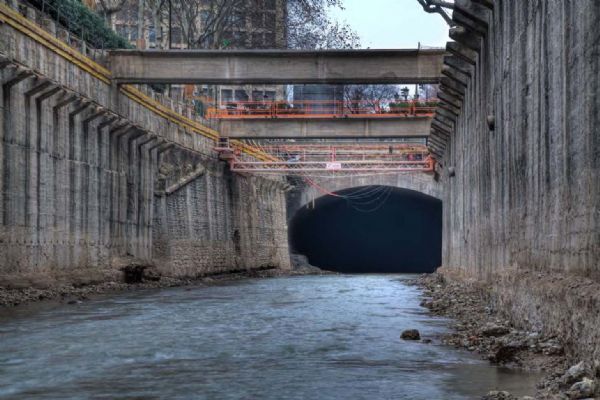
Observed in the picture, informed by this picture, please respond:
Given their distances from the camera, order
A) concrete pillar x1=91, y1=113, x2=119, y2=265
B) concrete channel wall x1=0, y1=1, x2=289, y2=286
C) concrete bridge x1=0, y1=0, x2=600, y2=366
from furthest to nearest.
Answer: concrete pillar x1=91, y1=113, x2=119, y2=265, concrete channel wall x1=0, y1=1, x2=289, y2=286, concrete bridge x1=0, y1=0, x2=600, y2=366

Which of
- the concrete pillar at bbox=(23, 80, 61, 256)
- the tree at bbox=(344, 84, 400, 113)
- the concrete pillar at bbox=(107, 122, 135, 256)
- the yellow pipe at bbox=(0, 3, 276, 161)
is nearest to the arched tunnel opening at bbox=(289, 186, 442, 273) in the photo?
the tree at bbox=(344, 84, 400, 113)

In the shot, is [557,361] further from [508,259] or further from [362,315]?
[362,315]

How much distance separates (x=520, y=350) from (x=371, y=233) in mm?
64267

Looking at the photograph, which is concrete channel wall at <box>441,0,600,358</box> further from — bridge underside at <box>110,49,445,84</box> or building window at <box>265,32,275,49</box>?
building window at <box>265,32,275,49</box>

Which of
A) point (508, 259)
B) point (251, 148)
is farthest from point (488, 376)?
point (251, 148)

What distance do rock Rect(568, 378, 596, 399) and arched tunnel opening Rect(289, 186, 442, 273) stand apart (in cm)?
5718

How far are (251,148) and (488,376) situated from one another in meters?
42.1

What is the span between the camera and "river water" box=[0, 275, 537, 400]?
30.7ft

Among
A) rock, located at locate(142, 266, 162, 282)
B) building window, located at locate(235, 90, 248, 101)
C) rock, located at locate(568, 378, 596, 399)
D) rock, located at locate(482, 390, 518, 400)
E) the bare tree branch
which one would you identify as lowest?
rock, located at locate(142, 266, 162, 282)

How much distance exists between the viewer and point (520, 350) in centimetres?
1081

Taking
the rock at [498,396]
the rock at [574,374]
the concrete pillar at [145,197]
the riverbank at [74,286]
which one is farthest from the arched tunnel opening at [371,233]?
the rock at [574,374]

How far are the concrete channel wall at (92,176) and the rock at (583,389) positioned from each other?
54.0 ft

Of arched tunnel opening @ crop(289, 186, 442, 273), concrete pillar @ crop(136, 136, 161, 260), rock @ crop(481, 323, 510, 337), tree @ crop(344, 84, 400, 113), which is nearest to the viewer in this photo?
rock @ crop(481, 323, 510, 337)

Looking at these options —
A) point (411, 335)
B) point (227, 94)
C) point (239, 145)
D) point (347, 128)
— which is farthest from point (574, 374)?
point (227, 94)
